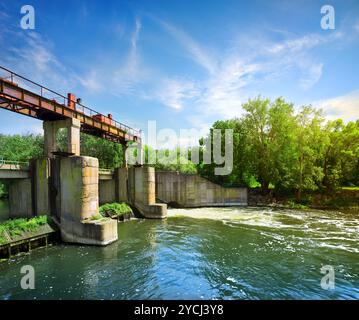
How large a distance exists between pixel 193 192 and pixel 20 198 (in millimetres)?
20911

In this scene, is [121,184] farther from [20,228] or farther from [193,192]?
[20,228]

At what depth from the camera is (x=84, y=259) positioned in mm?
13453

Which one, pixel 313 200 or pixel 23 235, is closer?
pixel 23 235

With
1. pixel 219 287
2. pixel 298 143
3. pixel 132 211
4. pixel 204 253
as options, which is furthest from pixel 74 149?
pixel 298 143

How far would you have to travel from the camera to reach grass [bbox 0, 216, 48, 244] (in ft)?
45.8

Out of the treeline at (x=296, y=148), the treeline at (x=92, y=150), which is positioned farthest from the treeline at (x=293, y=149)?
the treeline at (x=92, y=150)

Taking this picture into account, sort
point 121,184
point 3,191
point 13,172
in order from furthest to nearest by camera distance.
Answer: point 3,191
point 121,184
point 13,172

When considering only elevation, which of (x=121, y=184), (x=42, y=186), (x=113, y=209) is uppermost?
(x=42, y=186)

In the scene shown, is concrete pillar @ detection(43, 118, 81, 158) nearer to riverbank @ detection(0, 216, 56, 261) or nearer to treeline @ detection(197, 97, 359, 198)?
riverbank @ detection(0, 216, 56, 261)

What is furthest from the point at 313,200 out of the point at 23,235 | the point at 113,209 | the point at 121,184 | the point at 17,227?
the point at 17,227

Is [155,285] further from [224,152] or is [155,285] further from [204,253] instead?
[224,152]

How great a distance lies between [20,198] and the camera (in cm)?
1967

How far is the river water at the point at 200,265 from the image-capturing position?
382 inches

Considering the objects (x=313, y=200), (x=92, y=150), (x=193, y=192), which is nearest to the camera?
(x=313, y=200)
